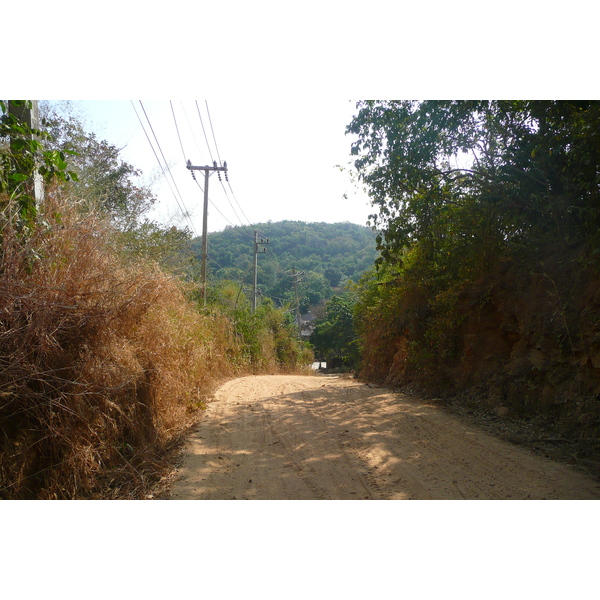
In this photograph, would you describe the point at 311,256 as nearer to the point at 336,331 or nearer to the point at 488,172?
the point at 336,331

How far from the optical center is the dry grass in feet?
13.8

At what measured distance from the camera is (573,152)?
592 centimetres

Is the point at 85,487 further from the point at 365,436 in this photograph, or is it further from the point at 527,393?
the point at 527,393

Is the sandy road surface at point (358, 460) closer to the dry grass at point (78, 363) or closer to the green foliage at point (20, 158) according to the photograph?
the dry grass at point (78, 363)

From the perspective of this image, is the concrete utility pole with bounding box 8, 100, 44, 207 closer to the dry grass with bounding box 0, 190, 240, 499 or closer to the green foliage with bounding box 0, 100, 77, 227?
the green foliage with bounding box 0, 100, 77, 227

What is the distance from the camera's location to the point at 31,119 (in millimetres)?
5191

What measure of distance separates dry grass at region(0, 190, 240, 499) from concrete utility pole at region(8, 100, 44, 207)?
165mm

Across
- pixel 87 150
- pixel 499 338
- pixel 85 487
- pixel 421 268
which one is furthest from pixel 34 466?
pixel 87 150

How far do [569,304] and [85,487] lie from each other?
6.17 meters

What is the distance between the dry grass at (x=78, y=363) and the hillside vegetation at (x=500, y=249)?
16.2 ft

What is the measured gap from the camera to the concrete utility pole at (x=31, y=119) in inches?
200

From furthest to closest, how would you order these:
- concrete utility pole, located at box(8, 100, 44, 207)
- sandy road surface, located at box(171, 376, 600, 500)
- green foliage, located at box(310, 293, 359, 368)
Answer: green foliage, located at box(310, 293, 359, 368) < concrete utility pole, located at box(8, 100, 44, 207) < sandy road surface, located at box(171, 376, 600, 500)

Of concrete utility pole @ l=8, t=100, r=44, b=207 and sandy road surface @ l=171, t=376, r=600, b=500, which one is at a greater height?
concrete utility pole @ l=8, t=100, r=44, b=207

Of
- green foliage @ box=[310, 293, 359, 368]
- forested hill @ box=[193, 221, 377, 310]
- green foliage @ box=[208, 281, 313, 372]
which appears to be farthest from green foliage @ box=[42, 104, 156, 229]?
forested hill @ box=[193, 221, 377, 310]
